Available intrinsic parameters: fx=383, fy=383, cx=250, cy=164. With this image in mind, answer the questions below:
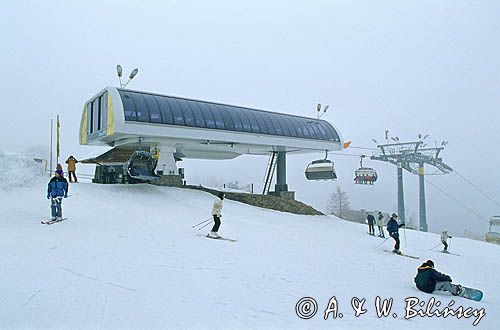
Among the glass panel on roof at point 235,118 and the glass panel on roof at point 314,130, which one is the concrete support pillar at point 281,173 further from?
the glass panel on roof at point 235,118

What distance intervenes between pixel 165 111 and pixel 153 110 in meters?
0.81

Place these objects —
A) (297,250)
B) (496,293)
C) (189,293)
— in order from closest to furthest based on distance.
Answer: (189,293)
(496,293)
(297,250)

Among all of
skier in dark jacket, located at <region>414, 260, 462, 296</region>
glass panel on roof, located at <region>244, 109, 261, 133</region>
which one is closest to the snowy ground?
skier in dark jacket, located at <region>414, 260, 462, 296</region>

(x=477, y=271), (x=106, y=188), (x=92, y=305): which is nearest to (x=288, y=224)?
(x=477, y=271)

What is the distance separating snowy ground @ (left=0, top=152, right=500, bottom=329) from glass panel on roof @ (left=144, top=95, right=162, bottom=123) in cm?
715

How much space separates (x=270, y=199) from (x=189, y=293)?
19745mm

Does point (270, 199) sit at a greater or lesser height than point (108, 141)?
lesser

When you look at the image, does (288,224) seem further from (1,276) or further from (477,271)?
(1,276)

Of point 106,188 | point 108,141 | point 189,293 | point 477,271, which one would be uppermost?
point 108,141

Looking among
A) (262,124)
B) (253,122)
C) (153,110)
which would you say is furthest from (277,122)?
(153,110)

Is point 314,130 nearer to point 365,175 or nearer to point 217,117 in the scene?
point 217,117

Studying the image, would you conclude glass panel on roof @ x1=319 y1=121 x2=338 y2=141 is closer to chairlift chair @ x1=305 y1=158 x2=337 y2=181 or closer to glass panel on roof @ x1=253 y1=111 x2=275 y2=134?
chairlift chair @ x1=305 y1=158 x2=337 y2=181

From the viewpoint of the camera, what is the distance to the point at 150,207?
58.1ft

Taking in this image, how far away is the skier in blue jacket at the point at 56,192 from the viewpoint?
486 inches
